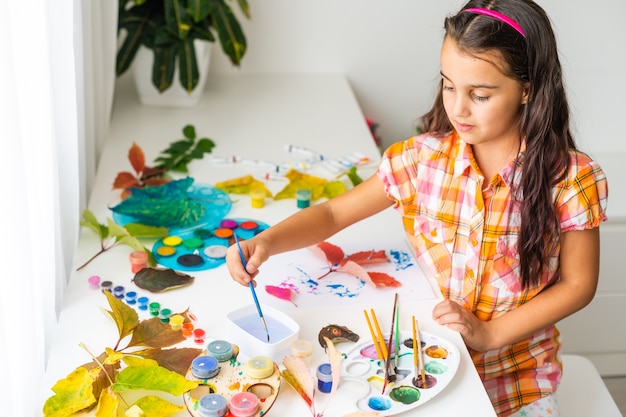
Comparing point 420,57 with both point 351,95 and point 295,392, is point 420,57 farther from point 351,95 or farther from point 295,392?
point 295,392

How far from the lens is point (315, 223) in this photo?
1.44m

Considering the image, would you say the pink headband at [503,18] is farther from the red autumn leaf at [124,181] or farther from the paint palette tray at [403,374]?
the red autumn leaf at [124,181]

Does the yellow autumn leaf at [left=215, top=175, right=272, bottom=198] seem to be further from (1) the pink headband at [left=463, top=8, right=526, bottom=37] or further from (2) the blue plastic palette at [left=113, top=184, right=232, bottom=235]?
(1) the pink headband at [left=463, top=8, right=526, bottom=37]

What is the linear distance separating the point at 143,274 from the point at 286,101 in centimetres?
104

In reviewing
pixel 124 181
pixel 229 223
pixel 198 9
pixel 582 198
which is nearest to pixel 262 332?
pixel 229 223

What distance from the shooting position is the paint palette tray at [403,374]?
3.49ft

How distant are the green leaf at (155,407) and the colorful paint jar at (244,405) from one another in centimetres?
7

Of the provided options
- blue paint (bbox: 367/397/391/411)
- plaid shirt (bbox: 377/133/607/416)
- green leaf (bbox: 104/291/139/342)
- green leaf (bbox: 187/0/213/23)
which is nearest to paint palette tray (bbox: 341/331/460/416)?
blue paint (bbox: 367/397/391/411)

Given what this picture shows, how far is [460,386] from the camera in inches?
43.6

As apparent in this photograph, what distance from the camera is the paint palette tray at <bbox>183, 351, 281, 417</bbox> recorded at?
1.04m

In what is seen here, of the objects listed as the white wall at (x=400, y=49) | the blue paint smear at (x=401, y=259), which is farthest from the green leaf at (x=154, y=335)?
the white wall at (x=400, y=49)

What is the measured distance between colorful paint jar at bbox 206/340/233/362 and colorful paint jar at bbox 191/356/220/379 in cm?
2

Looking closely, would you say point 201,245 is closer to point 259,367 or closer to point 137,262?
point 137,262

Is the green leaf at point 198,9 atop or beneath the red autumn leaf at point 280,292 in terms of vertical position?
atop
